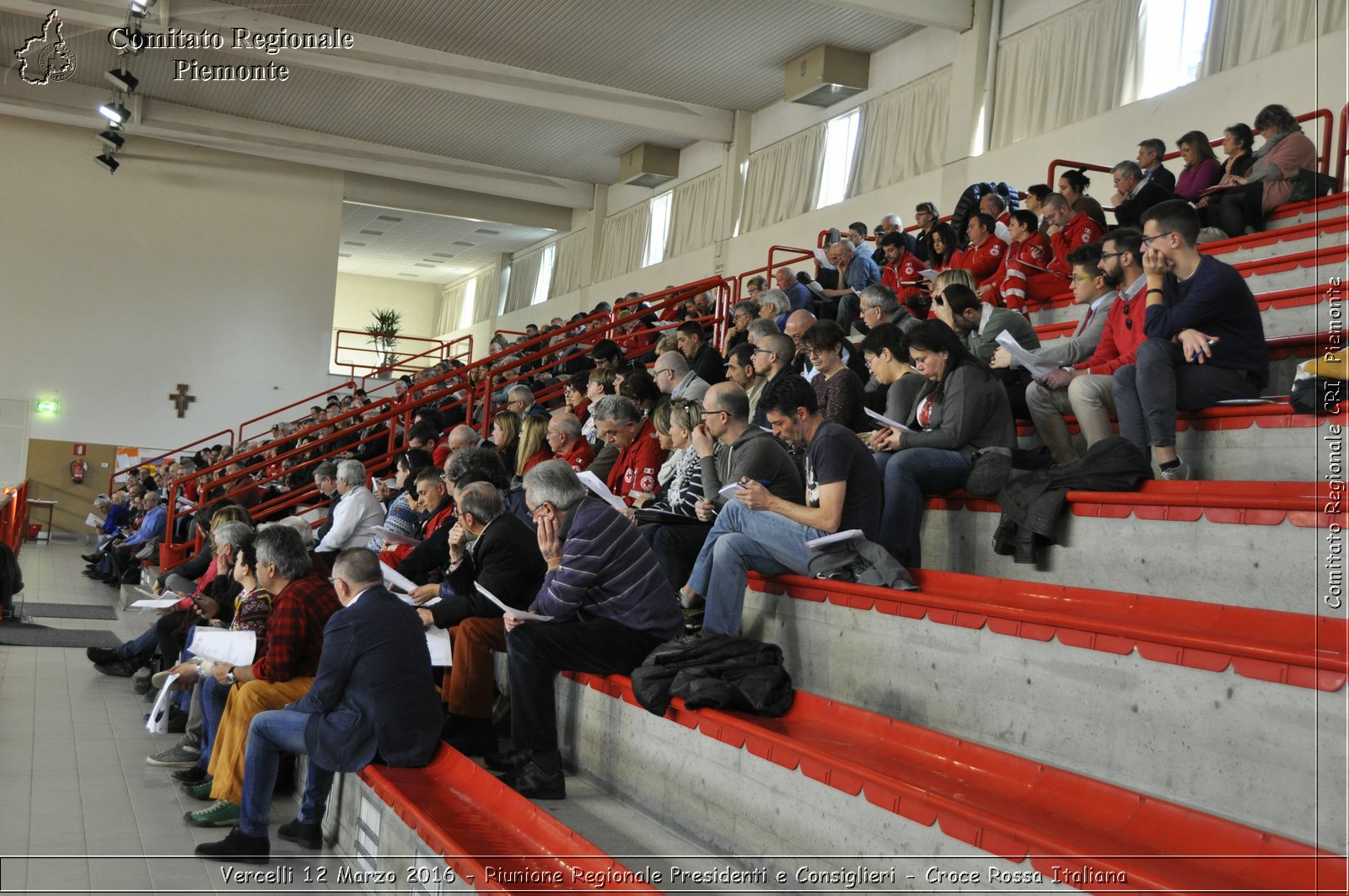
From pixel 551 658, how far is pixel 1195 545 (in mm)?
2115

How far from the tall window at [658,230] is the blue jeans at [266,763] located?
1527cm

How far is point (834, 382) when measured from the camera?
5391 mm

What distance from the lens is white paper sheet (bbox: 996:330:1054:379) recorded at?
4627 mm

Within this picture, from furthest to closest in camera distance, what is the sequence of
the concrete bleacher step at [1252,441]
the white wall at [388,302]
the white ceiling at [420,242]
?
the white wall at [388,302] → the white ceiling at [420,242] → the concrete bleacher step at [1252,441]

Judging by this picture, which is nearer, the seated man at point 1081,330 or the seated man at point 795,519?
the seated man at point 795,519

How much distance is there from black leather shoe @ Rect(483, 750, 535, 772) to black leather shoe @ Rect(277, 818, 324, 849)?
66 cm

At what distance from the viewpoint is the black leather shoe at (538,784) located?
3711 mm

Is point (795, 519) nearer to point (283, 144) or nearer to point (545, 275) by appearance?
point (283, 144)

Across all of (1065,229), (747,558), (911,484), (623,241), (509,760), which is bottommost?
(509,760)

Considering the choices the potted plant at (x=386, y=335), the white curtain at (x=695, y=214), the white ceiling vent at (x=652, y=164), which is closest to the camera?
the white curtain at (x=695, y=214)

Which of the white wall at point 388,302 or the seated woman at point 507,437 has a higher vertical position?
the white wall at point 388,302

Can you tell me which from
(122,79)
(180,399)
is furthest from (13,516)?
(180,399)

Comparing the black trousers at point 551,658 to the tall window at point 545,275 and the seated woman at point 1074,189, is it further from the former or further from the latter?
the tall window at point 545,275

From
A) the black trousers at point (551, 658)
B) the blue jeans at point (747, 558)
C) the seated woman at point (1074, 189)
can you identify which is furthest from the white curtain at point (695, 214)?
the black trousers at point (551, 658)
